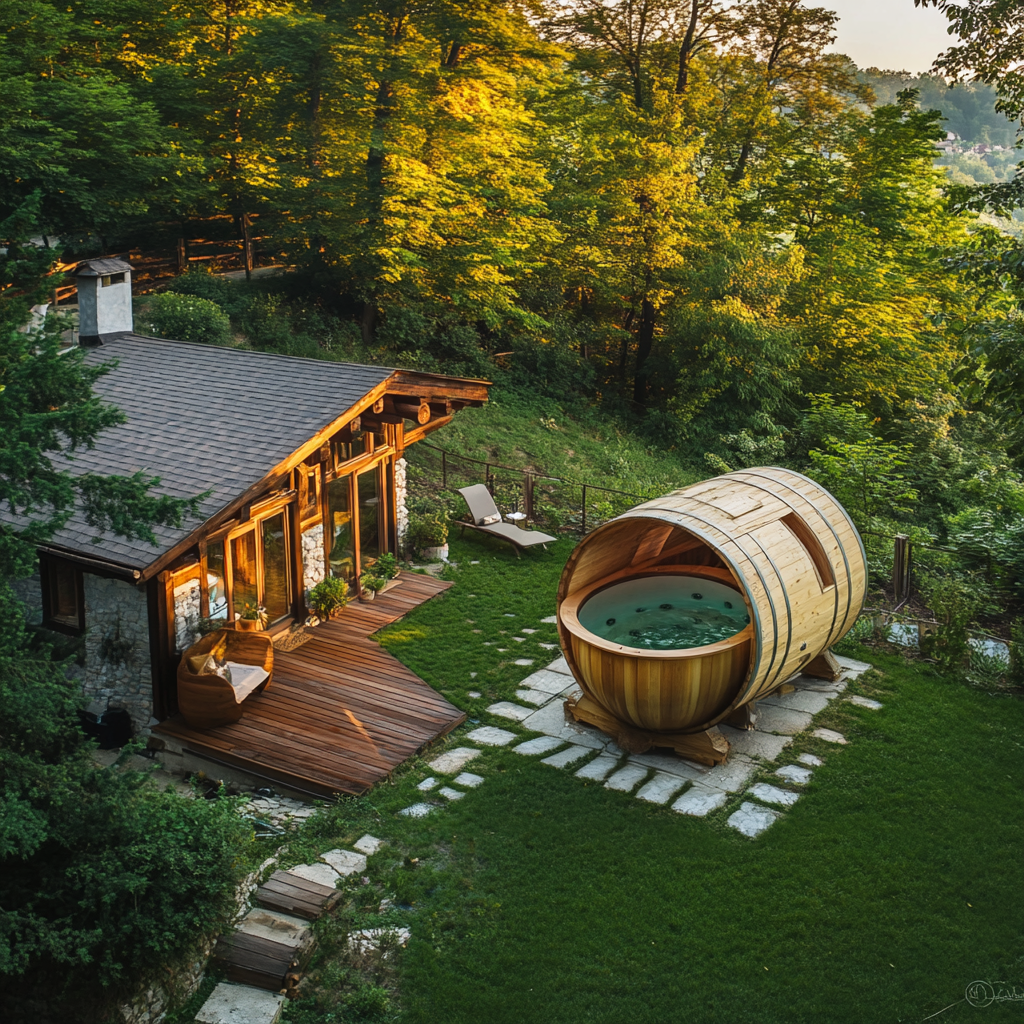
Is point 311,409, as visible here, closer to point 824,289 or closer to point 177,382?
point 177,382

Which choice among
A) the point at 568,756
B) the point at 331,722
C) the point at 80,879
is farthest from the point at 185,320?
the point at 80,879

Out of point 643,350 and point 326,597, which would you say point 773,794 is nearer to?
point 326,597

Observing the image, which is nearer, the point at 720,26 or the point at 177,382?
the point at 177,382

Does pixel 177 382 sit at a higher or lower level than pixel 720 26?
lower

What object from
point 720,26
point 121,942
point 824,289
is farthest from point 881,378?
point 121,942

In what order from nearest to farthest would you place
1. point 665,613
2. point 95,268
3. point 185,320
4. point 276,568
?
point 665,613
point 276,568
point 95,268
point 185,320

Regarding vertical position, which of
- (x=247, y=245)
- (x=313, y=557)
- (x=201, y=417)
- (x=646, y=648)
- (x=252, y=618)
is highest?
(x=247, y=245)
